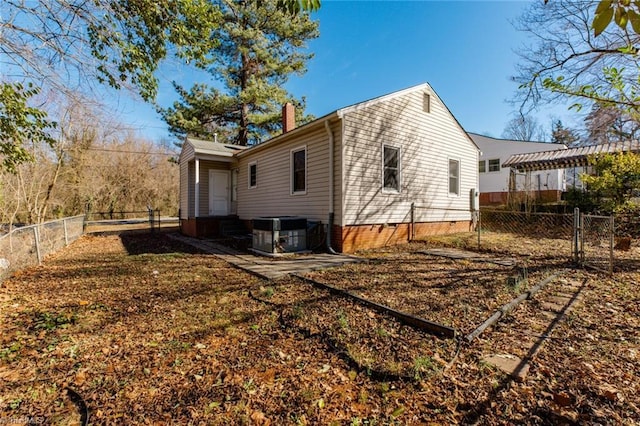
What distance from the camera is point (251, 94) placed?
1573 cm

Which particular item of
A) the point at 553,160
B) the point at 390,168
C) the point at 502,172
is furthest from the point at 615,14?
the point at 502,172

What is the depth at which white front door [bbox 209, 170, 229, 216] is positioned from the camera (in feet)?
39.8

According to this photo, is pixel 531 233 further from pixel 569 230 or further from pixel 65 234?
pixel 65 234

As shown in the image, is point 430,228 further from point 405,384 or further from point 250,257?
point 405,384

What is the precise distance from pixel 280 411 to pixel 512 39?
1031 centimetres

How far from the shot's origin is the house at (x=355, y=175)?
7578 mm

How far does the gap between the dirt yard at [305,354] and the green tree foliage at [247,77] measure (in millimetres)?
13571

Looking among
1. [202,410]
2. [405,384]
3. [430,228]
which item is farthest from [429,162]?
[202,410]

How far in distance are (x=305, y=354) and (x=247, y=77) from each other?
18376mm

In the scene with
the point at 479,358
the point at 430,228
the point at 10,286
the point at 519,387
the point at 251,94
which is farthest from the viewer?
the point at 251,94

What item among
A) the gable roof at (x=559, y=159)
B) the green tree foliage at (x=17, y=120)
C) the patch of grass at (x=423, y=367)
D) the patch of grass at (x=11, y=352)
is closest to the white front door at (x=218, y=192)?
the green tree foliage at (x=17, y=120)

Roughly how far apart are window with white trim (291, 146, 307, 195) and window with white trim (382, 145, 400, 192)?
91.3 inches

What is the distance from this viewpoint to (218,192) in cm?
1234

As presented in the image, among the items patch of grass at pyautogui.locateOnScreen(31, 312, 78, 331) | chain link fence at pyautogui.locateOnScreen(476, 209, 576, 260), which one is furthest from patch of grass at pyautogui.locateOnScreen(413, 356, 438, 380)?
chain link fence at pyautogui.locateOnScreen(476, 209, 576, 260)
